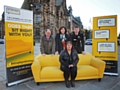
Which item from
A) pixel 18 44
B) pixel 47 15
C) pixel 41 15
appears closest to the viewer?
pixel 18 44

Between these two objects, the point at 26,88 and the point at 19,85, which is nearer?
the point at 26,88

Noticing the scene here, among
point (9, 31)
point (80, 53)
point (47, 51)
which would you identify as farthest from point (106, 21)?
point (9, 31)

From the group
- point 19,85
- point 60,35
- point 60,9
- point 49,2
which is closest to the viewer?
point 19,85

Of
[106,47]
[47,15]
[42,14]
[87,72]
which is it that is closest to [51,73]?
[87,72]

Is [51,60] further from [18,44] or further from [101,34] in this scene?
[101,34]

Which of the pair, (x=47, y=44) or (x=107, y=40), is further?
(x=107, y=40)

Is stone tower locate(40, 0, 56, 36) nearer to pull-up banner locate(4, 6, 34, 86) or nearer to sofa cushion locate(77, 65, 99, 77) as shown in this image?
pull-up banner locate(4, 6, 34, 86)

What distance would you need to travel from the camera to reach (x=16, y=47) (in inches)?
143

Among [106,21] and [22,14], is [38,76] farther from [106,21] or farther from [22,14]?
[106,21]

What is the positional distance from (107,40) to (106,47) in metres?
0.25

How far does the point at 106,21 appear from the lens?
4543 mm

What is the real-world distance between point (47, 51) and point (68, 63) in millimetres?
1180

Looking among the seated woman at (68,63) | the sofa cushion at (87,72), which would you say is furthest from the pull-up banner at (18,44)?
the sofa cushion at (87,72)

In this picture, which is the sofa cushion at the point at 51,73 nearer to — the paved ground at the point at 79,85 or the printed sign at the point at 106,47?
the paved ground at the point at 79,85
